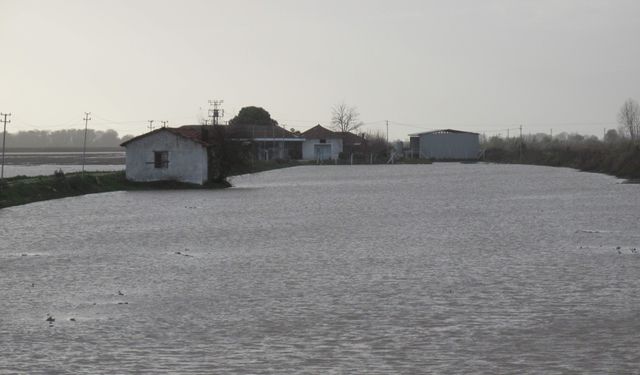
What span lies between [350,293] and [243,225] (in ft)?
54.8

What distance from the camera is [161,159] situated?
61.7 meters

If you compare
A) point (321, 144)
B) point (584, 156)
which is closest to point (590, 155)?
point (584, 156)

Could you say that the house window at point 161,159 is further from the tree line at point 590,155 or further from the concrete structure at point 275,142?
the concrete structure at point 275,142

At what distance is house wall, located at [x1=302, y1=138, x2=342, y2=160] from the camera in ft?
469

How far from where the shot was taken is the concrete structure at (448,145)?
152m

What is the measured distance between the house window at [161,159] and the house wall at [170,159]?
18cm

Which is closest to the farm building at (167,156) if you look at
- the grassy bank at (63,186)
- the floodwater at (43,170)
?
the grassy bank at (63,186)

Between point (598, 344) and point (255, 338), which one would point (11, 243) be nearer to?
point (255, 338)

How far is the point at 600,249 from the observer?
25078 mm

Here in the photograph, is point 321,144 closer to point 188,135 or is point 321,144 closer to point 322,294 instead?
point 188,135

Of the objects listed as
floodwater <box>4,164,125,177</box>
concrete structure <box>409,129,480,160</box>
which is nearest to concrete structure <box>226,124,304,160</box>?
concrete structure <box>409,129,480,160</box>

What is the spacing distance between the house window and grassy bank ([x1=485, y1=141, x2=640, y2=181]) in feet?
115

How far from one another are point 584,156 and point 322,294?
92.4 metres

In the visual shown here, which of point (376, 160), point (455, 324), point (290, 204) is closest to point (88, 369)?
point (455, 324)
